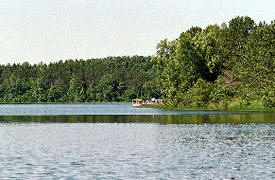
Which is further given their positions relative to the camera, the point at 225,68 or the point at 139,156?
the point at 225,68

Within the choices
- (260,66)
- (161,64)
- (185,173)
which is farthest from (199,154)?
(161,64)

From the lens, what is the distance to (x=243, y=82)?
384 ft

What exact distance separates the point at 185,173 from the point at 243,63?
289 feet

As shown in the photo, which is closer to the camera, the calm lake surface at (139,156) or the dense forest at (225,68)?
the calm lake surface at (139,156)

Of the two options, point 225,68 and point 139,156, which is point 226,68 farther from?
point 139,156

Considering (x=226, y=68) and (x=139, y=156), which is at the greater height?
(x=226, y=68)

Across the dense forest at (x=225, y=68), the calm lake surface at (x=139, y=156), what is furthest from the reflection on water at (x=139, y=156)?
the dense forest at (x=225, y=68)

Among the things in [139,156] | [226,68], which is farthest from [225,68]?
[139,156]

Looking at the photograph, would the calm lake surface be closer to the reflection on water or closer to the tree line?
the reflection on water

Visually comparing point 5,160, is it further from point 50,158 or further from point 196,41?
point 196,41

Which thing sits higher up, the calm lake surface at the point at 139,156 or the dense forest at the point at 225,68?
the dense forest at the point at 225,68

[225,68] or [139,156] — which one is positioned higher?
[225,68]

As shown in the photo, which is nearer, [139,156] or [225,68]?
[139,156]

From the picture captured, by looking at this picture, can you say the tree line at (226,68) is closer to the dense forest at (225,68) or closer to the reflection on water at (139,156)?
the dense forest at (225,68)
